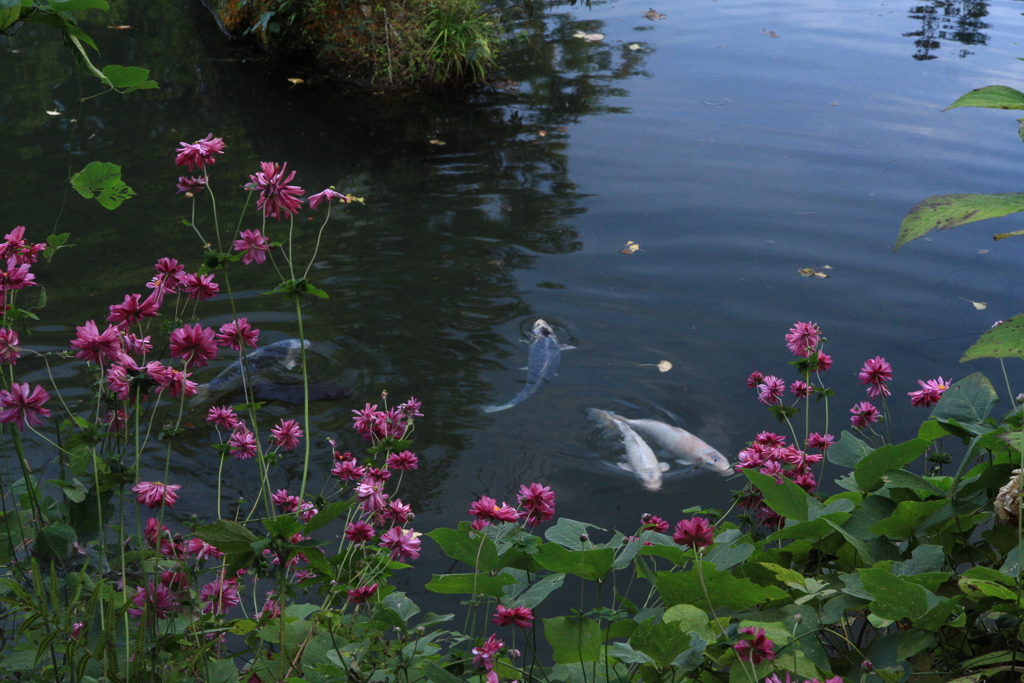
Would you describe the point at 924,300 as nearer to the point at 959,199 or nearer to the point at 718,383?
the point at 718,383

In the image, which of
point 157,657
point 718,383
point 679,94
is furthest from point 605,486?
point 679,94

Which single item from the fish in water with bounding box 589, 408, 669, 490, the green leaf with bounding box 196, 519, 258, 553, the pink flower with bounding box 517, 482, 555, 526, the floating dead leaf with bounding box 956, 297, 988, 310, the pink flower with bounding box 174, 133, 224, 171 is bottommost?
the fish in water with bounding box 589, 408, 669, 490

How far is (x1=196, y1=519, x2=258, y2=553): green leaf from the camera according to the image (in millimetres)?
1449

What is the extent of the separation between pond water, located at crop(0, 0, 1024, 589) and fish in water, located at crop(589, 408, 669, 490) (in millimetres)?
86

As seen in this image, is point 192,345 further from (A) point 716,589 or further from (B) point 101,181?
(A) point 716,589

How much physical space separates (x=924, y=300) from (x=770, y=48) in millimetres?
5997

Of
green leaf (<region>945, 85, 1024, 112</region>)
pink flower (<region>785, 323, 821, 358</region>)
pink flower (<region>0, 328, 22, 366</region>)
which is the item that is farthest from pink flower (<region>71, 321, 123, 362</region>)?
pink flower (<region>785, 323, 821, 358</region>)

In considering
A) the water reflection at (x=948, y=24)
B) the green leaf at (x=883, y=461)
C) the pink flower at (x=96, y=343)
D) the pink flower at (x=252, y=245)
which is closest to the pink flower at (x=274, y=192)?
the pink flower at (x=252, y=245)

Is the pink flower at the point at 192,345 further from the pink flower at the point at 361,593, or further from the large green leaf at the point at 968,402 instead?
the large green leaf at the point at 968,402

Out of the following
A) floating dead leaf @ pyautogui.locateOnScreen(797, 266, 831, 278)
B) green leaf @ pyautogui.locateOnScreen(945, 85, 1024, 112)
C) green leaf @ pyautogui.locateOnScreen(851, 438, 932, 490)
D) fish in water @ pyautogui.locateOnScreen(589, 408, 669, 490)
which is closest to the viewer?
green leaf @ pyautogui.locateOnScreen(945, 85, 1024, 112)

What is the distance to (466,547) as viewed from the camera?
1.82 m

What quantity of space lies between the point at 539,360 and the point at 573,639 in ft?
10.6

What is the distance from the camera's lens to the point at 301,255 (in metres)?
5.87

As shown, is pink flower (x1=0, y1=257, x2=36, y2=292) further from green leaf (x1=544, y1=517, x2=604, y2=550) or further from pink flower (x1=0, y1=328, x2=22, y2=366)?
green leaf (x1=544, y1=517, x2=604, y2=550)
